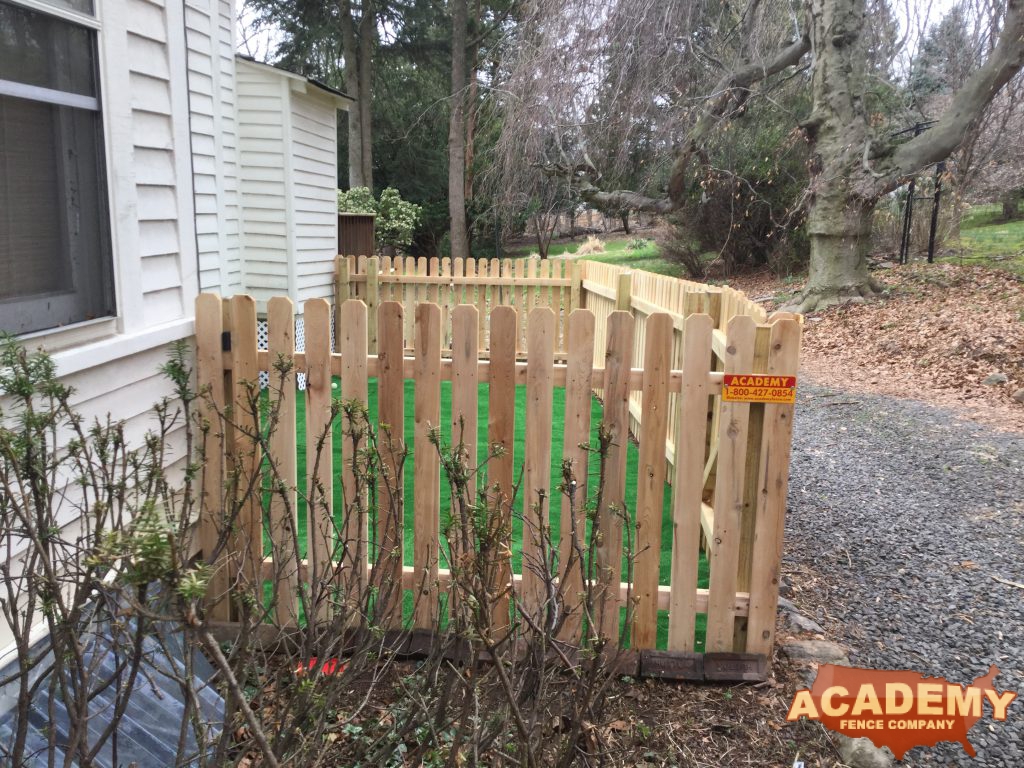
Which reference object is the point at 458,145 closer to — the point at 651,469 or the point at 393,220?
the point at 393,220

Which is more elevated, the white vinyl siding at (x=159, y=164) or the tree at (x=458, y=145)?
the tree at (x=458, y=145)

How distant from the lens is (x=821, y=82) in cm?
1194

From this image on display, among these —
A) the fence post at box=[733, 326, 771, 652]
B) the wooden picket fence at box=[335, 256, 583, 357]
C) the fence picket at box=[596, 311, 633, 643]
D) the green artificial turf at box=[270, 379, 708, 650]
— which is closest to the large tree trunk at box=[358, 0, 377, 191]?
the wooden picket fence at box=[335, 256, 583, 357]

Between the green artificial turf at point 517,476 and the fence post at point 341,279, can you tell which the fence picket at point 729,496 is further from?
the fence post at point 341,279

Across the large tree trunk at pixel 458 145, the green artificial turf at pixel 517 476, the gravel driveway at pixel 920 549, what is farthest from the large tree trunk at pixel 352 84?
the gravel driveway at pixel 920 549

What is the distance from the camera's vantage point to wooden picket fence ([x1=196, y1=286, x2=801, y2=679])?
317 cm

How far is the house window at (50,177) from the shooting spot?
261cm

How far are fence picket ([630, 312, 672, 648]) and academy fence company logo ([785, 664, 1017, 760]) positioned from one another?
0.64 metres

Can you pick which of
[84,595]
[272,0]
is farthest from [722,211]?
[84,595]

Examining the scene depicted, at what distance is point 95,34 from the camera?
2.94 meters

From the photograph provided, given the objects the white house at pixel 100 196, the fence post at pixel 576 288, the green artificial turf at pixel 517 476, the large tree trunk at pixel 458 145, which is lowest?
the green artificial turf at pixel 517 476

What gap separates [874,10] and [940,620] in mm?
9318

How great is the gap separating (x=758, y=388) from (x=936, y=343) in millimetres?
7633

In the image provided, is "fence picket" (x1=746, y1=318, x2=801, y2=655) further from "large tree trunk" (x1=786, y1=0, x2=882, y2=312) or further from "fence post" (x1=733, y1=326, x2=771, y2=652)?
"large tree trunk" (x1=786, y1=0, x2=882, y2=312)
